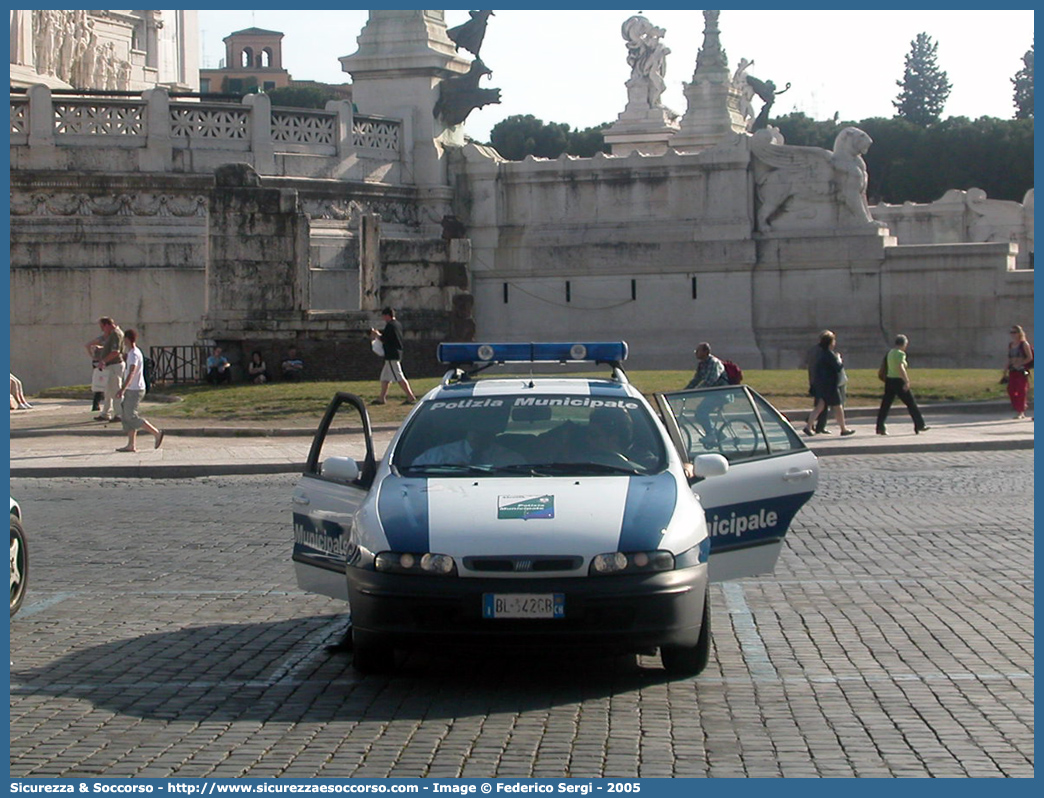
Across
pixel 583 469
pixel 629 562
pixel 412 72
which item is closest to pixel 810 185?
pixel 412 72

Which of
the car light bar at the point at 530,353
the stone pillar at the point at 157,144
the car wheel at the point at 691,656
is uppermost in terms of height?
the stone pillar at the point at 157,144

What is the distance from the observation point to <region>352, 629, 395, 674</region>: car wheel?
749cm

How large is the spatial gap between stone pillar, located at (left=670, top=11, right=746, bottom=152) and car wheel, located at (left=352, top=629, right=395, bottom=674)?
4130cm

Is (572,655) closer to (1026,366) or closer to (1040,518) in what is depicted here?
(1040,518)

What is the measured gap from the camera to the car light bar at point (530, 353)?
955 centimetres

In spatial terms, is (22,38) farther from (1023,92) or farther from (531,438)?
(1023,92)

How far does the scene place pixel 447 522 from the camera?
7535 mm

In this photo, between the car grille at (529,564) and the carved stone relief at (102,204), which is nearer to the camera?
the car grille at (529,564)

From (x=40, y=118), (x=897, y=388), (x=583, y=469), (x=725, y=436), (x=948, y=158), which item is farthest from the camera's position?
(x=948, y=158)

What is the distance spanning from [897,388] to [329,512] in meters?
15.6

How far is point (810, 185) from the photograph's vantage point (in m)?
36.0

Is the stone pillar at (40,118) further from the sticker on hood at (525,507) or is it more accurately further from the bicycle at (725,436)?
the sticker on hood at (525,507)

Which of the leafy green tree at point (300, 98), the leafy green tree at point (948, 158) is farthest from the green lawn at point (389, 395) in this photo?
the leafy green tree at point (300, 98)

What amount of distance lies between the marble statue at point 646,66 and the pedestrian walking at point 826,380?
30.3 m
